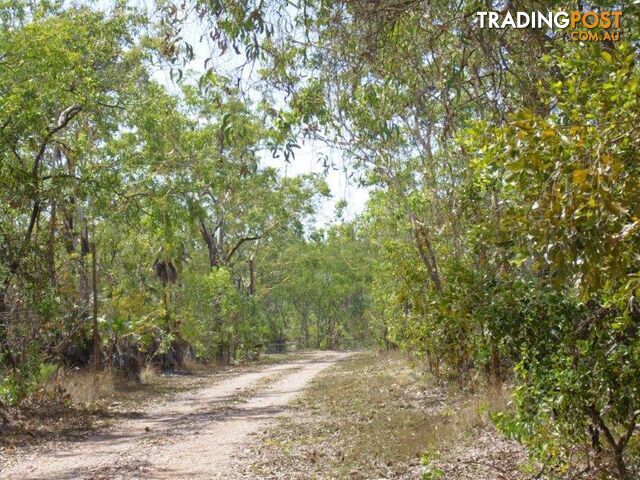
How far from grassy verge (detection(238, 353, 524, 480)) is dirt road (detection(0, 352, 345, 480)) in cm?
53

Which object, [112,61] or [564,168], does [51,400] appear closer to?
[112,61]

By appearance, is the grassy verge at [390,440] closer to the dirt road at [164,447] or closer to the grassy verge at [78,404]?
the dirt road at [164,447]

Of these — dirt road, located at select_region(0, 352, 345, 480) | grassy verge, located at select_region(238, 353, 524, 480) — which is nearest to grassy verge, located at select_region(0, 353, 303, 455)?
dirt road, located at select_region(0, 352, 345, 480)

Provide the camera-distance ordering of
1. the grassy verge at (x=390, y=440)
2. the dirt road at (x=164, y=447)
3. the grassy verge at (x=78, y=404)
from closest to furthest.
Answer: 1. the grassy verge at (x=390, y=440)
2. the dirt road at (x=164, y=447)
3. the grassy verge at (x=78, y=404)

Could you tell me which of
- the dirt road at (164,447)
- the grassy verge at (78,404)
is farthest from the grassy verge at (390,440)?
the grassy verge at (78,404)

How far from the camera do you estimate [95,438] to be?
12492 mm

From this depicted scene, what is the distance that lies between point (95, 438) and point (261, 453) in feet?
11.3

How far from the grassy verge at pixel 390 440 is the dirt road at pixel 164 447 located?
0.53 m

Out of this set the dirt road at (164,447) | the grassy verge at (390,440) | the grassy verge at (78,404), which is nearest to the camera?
the grassy verge at (390,440)

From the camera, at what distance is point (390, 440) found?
38.1 feet

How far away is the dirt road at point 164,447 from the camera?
945 cm

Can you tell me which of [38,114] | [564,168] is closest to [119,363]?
[38,114]

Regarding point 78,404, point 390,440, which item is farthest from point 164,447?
point 78,404

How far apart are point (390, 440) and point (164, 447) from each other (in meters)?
3.45
